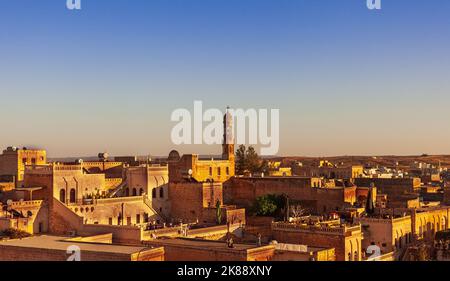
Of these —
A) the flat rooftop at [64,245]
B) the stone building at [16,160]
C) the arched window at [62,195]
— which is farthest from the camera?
the stone building at [16,160]

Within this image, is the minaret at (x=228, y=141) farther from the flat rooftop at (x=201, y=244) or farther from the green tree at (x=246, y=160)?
the flat rooftop at (x=201, y=244)

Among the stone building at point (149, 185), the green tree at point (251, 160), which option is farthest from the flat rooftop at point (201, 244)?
the green tree at point (251, 160)

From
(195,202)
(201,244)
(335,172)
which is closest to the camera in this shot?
(201,244)

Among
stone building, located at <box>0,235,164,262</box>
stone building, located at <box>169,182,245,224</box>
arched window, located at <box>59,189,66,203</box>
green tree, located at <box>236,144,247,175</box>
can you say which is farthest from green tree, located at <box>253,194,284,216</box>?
stone building, located at <box>0,235,164,262</box>

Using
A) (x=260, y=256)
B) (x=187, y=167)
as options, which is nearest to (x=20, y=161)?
(x=187, y=167)

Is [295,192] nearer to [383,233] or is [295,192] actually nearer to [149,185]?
[149,185]

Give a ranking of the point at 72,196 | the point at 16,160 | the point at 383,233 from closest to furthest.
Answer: the point at 383,233, the point at 72,196, the point at 16,160

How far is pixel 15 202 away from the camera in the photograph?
33594 mm

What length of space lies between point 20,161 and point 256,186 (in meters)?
17.5

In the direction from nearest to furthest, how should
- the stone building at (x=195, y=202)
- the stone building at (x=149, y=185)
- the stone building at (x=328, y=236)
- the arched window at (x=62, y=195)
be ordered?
the stone building at (x=328, y=236) < the arched window at (x=62, y=195) < the stone building at (x=195, y=202) < the stone building at (x=149, y=185)

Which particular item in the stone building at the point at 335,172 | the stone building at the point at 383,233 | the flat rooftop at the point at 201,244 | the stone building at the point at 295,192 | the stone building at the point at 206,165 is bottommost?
the stone building at the point at 383,233

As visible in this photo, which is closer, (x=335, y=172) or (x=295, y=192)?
(x=295, y=192)

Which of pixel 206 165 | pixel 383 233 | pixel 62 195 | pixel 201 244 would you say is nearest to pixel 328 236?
pixel 383 233

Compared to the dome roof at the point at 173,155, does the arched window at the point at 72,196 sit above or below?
below
